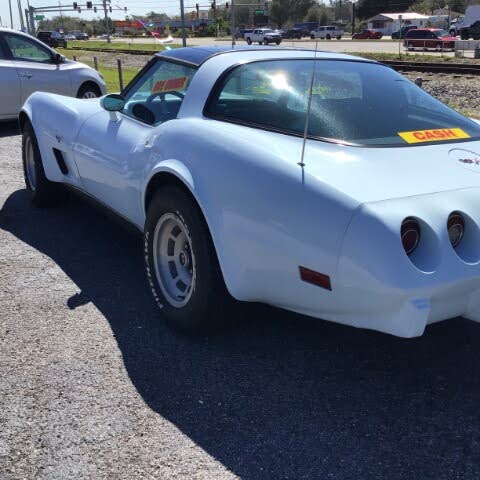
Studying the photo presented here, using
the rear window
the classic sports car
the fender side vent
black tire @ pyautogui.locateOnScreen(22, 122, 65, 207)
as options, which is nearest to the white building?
black tire @ pyautogui.locateOnScreen(22, 122, 65, 207)

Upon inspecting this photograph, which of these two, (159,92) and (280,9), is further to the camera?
(280,9)

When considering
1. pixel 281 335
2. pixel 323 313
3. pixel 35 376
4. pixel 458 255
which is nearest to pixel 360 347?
pixel 281 335

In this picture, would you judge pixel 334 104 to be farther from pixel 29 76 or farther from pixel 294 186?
pixel 29 76

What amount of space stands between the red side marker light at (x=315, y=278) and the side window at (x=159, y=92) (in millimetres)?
1542

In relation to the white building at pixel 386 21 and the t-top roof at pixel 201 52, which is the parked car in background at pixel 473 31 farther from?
the t-top roof at pixel 201 52

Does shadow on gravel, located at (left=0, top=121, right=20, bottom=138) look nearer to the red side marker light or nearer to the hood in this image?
the hood

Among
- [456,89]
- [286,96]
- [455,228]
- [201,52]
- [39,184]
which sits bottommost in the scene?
[456,89]

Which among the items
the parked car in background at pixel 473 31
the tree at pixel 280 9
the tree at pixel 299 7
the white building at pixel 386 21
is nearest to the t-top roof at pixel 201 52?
the tree at pixel 280 9

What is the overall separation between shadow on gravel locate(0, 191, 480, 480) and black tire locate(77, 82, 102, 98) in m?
7.48

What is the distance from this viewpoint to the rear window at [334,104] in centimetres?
290

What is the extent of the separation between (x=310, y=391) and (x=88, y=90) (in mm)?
9001

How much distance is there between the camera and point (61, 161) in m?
4.70

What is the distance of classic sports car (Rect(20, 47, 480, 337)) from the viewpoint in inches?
88.8

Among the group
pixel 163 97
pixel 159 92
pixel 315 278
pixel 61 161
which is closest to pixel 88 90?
pixel 61 161
